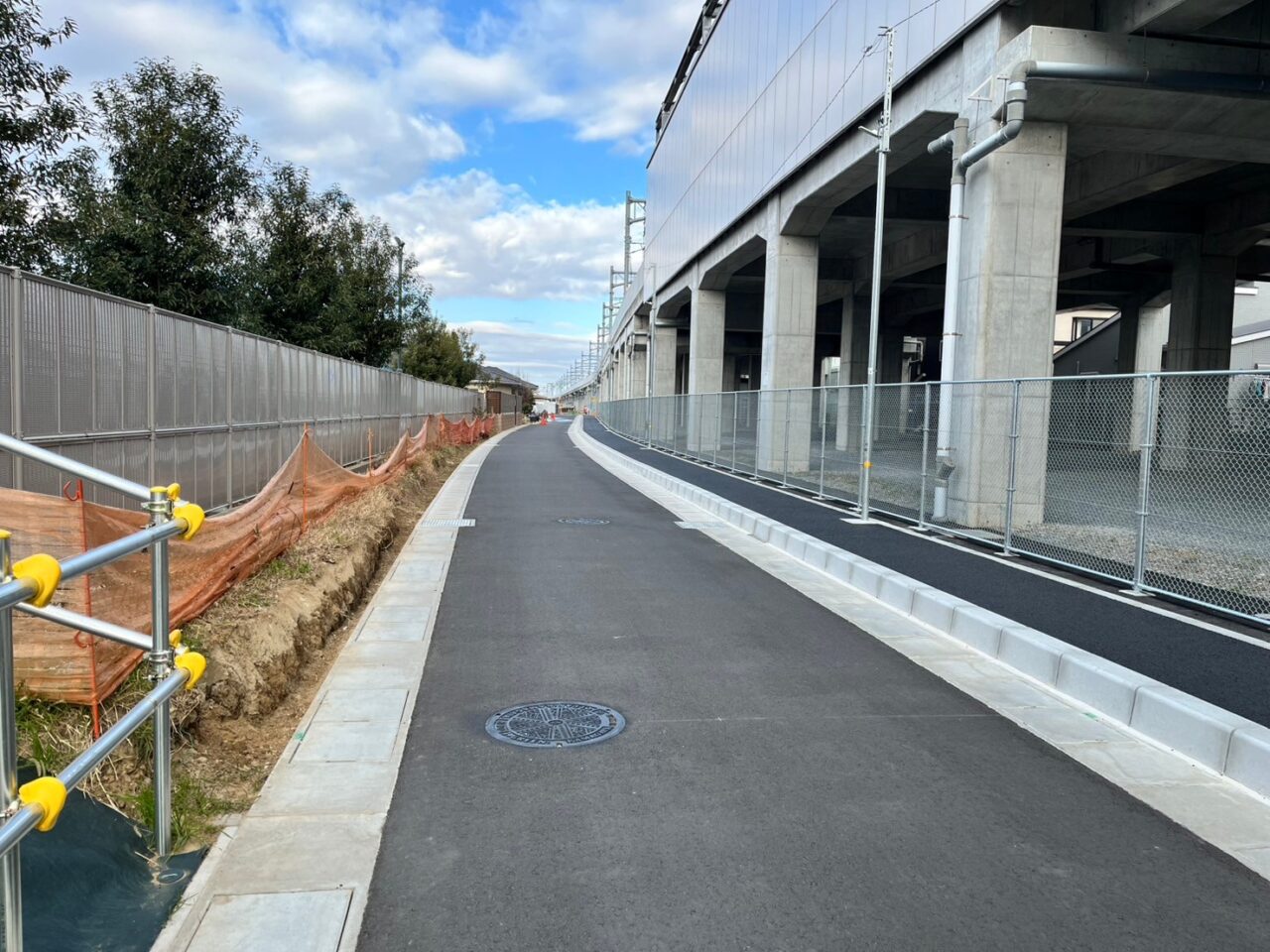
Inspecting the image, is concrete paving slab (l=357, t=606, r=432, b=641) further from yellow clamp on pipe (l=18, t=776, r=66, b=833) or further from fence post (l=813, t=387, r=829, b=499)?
fence post (l=813, t=387, r=829, b=499)

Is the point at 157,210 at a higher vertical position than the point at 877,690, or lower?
higher

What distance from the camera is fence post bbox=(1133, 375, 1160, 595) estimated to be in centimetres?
819

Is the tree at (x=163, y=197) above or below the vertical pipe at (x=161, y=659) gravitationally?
above

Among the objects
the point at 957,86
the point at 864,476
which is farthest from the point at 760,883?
the point at 957,86

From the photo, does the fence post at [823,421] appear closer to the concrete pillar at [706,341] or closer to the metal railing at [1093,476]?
the metal railing at [1093,476]

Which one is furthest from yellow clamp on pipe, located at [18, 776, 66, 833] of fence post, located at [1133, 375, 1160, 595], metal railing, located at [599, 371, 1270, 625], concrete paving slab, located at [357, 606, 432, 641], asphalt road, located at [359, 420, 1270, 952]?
fence post, located at [1133, 375, 1160, 595]

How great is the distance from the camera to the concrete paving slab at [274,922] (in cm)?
310

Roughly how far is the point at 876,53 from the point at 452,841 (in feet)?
53.7

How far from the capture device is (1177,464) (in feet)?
31.9

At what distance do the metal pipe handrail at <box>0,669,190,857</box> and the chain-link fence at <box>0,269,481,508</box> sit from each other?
14.1ft

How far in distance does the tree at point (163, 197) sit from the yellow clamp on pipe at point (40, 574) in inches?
540

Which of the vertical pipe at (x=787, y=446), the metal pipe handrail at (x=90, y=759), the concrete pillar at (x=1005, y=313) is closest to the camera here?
the metal pipe handrail at (x=90, y=759)

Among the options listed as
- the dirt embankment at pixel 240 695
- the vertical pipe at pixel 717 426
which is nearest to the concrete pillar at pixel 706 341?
the vertical pipe at pixel 717 426

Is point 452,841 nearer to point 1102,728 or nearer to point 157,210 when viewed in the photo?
point 1102,728
